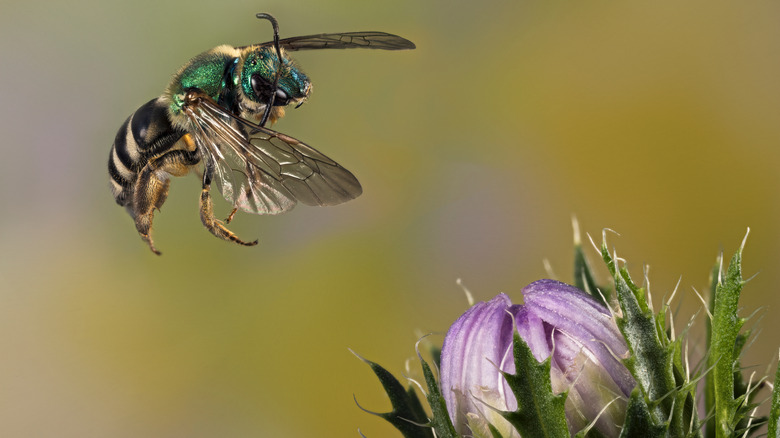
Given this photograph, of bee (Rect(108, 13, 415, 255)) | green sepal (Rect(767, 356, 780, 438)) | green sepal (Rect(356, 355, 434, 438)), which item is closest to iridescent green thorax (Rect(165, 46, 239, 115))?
bee (Rect(108, 13, 415, 255))

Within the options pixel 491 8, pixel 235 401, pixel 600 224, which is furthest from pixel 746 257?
pixel 235 401

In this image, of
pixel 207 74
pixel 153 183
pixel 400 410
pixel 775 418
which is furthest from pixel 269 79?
pixel 775 418

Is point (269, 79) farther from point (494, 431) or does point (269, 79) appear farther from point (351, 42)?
point (494, 431)

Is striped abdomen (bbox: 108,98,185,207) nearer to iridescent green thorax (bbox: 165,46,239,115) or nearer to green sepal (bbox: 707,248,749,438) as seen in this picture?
iridescent green thorax (bbox: 165,46,239,115)

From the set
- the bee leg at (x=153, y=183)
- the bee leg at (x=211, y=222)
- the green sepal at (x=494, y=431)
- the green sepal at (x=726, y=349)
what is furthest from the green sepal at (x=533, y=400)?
the bee leg at (x=153, y=183)

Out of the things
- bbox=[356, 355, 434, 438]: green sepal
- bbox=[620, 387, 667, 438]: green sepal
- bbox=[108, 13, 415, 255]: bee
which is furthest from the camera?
bbox=[108, 13, 415, 255]: bee

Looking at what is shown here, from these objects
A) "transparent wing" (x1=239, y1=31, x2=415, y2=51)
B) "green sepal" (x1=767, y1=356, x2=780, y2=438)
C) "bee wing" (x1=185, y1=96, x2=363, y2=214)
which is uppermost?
"transparent wing" (x1=239, y1=31, x2=415, y2=51)
